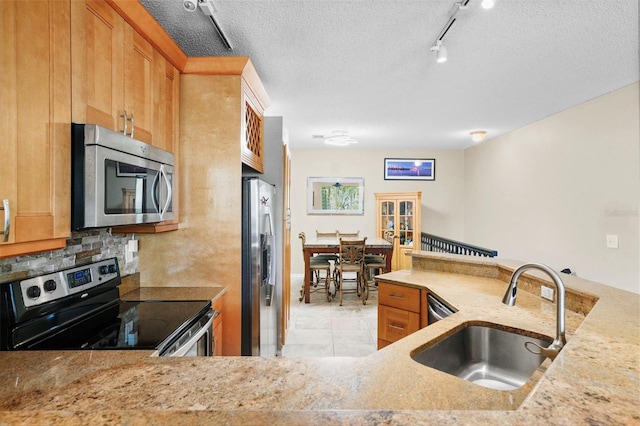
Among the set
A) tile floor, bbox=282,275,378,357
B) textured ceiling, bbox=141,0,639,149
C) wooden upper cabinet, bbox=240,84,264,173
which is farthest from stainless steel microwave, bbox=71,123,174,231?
tile floor, bbox=282,275,378,357

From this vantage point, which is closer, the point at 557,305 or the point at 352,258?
the point at 557,305

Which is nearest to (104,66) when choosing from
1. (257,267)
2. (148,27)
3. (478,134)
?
(148,27)

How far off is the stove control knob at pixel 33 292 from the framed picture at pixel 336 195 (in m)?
5.24

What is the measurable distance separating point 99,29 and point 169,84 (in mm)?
578

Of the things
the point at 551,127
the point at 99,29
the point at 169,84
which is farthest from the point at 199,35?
the point at 551,127

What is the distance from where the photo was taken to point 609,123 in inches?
129

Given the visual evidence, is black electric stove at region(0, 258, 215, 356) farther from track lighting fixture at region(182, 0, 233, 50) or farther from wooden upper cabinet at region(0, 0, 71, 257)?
track lighting fixture at region(182, 0, 233, 50)

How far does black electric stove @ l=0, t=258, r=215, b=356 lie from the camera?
125 centimetres

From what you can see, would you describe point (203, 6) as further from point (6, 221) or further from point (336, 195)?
point (336, 195)

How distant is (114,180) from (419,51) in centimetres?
214

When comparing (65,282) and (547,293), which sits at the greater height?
(65,282)

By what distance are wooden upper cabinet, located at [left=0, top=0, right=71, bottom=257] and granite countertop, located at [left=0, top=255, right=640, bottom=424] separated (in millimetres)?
431

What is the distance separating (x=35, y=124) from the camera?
1075 mm

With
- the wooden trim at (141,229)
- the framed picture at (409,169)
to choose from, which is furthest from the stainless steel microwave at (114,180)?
the framed picture at (409,169)
